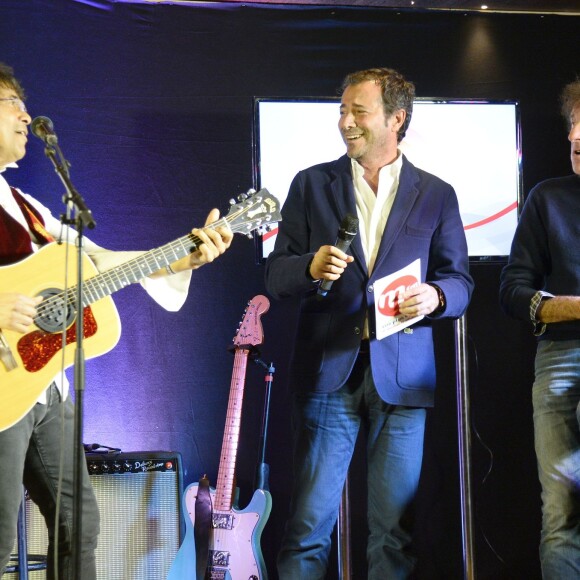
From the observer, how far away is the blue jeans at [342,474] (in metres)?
2.87

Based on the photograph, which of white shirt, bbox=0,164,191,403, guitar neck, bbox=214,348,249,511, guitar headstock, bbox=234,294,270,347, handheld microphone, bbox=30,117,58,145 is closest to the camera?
handheld microphone, bbox=30,117,58,145

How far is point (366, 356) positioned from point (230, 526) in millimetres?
1056

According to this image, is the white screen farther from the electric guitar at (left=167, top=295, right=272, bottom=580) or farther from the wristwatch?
the wristwatch

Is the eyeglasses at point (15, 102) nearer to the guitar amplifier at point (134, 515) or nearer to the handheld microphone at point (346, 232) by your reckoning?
the handheld microphone at point (346, 232)

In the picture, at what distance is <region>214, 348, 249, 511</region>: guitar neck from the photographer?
351cm

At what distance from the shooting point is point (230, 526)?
3457 millimetres

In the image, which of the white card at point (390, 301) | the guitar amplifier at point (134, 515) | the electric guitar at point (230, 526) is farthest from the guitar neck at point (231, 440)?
the white card at point (390, 301)

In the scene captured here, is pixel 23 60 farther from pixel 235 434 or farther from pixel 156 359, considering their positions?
pixel 235 434

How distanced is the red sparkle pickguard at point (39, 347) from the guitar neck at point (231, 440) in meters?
1.11

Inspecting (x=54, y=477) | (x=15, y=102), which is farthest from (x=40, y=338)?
(x=15, y=102)

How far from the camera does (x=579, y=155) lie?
3.10 m

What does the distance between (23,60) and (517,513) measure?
3244mm

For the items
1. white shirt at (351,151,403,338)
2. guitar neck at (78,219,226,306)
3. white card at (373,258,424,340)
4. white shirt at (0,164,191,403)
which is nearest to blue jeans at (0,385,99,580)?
guitar neck at (78,219,226,306)

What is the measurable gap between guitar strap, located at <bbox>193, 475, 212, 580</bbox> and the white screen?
1.37 meters
